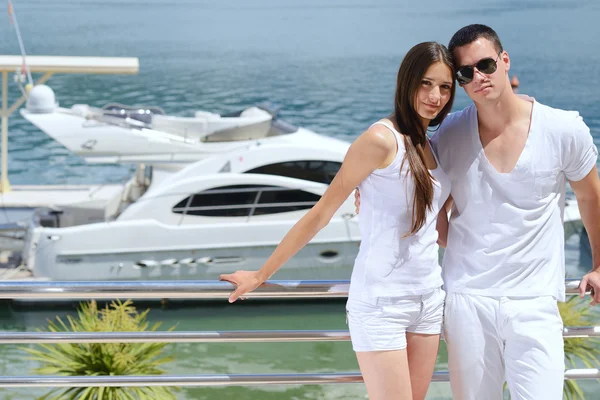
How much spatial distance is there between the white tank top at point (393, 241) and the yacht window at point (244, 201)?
33.4ft

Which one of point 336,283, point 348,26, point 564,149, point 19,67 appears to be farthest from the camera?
point 348,26

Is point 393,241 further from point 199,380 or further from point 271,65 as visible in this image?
point 271,65

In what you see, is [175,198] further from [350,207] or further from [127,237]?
[350,207]

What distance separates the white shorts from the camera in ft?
7.54

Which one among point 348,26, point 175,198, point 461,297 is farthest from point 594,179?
point 348,26

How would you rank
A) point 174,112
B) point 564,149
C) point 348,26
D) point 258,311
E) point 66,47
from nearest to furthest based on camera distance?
point 564,149
point 258,311
point 174,112
point 66,47
point 348,26

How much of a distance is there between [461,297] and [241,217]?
10707 mm

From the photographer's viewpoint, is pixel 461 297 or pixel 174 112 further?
pixel 174 112

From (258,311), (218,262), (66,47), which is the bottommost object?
(66,47)

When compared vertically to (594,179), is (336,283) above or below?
below

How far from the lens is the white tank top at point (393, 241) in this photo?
7.54 ft

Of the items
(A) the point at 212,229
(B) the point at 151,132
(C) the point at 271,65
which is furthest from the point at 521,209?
(C) the point at 271,65

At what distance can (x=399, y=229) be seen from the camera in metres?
2.32

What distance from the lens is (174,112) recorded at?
52844mm
